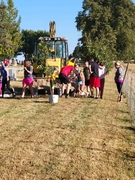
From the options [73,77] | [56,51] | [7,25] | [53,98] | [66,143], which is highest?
[7,25]

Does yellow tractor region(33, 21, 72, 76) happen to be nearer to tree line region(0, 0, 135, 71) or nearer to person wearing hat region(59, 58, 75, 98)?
person wearing hat region(59, 58, 75, 98)

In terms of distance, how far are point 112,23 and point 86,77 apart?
39.3 metres

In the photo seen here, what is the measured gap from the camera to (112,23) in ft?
173

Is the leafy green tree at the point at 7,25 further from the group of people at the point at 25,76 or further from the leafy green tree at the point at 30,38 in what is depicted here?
the leafy green tree at the point at 30,38

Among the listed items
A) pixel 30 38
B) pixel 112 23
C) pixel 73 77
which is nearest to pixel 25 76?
pixel 73 77

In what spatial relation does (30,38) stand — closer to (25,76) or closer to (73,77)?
(73,77)

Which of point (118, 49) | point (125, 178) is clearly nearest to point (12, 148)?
point (125, 178)

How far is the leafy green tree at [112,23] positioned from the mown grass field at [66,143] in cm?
4026

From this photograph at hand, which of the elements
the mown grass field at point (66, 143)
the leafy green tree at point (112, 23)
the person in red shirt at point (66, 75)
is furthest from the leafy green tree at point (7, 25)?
the mown grass field at point (66, 143)

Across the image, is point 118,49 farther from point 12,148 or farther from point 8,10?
point 12,148

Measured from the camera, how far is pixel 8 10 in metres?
49.3

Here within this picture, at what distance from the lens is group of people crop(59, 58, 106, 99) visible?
45.6 feet

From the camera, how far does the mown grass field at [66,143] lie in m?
5.50

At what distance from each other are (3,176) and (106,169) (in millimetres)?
1584
